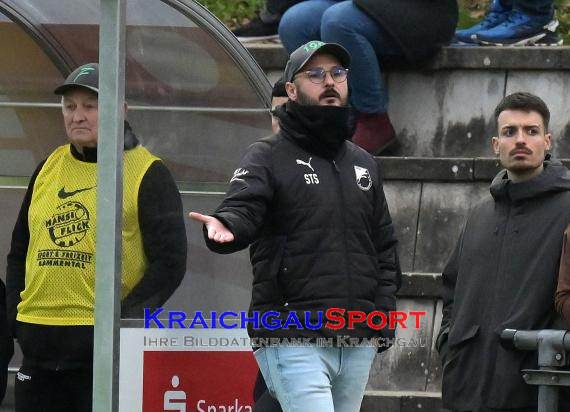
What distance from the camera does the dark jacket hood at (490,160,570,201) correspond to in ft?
16.1

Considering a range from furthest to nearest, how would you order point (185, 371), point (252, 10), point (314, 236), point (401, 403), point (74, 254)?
point (252, 10) < point (401, 403) < point (185, 371) < point (74, 254) < point (314, 236)

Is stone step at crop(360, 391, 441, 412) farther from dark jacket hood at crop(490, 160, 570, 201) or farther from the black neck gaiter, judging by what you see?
the black neck gaiter

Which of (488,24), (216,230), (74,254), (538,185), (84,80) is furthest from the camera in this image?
(488,24)

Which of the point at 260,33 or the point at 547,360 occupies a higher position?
the point at 260,33

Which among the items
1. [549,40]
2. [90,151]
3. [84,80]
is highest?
[549,40]


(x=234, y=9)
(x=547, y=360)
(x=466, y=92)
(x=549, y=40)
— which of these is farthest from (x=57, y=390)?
(x=234, y=9)

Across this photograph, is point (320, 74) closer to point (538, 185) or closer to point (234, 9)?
point (538, 185)

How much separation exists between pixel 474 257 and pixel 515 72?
9.48ft

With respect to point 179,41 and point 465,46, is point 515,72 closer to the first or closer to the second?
point 465,46

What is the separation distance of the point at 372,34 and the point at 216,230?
310cm

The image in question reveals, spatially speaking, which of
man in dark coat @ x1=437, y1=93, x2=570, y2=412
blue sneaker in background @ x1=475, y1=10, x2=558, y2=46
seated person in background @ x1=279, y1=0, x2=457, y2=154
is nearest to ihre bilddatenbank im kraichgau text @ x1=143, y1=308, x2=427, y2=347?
man in dark coat @ x1=437, y1=93, x2=570, y2=412

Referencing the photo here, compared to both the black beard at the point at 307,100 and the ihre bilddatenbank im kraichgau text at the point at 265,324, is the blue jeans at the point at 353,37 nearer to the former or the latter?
the ihre bilddatenbank im kraichgau text at the point at 265,324

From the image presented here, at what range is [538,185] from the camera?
194 inches

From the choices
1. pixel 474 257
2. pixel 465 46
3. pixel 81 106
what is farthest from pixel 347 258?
pixel 465 46
